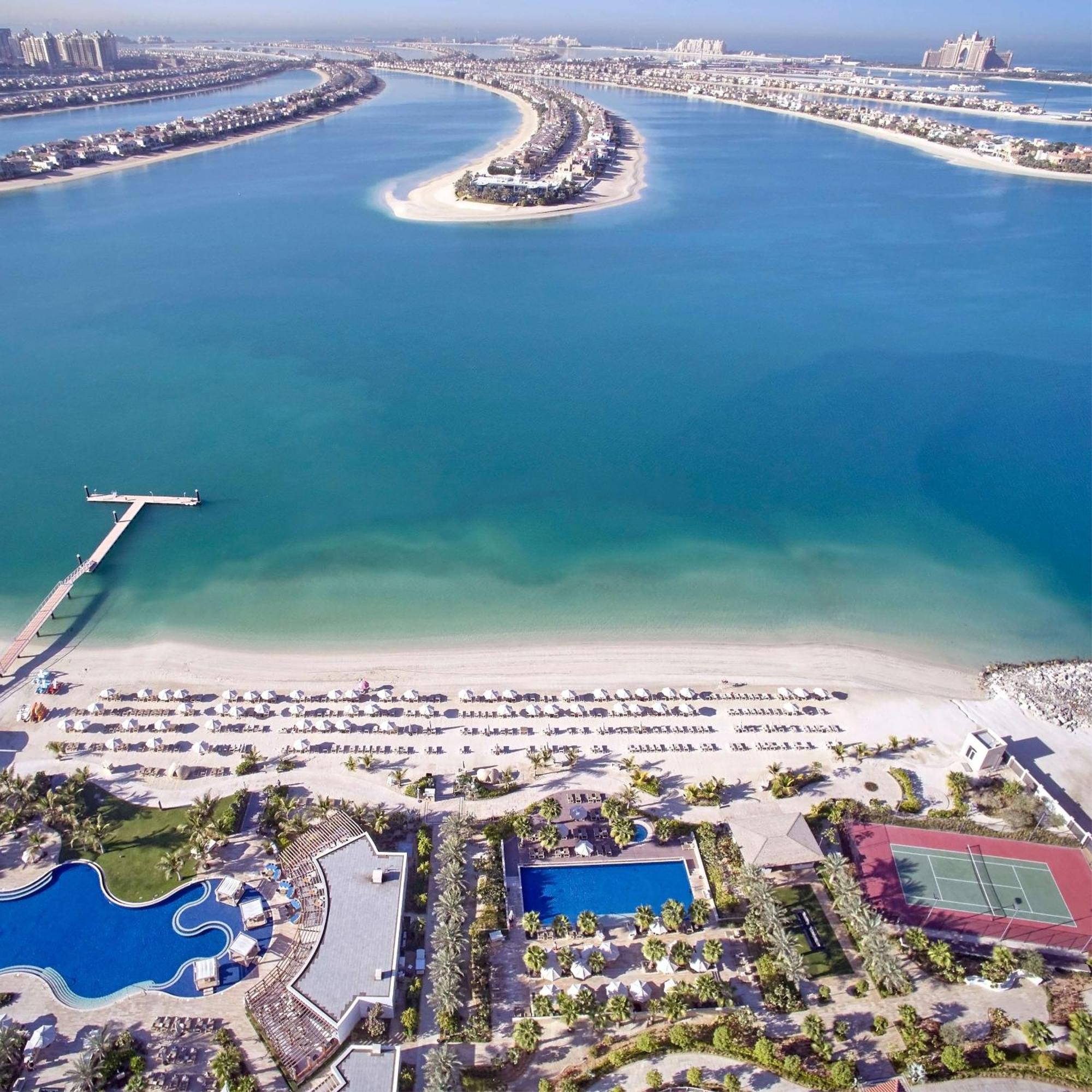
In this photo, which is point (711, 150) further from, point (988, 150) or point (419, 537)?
point (419, 537)

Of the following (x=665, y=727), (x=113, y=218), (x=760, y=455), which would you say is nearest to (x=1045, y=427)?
(x=760, y=455)

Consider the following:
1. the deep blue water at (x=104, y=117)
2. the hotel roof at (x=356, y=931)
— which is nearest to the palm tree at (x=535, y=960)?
the hotel roof at (x=356, y=931)

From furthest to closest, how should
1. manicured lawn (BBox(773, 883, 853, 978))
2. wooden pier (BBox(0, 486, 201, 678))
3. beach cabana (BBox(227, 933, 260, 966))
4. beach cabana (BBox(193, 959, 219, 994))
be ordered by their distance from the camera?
wooden pier (BBox(0, 486, 201, 678))
manicured lawn (BBox(773, 883, 853, 978))
beach cabana (BBox(227, 933, 260, 966))
beach cabana (BBox(193, 959, 219, 994))

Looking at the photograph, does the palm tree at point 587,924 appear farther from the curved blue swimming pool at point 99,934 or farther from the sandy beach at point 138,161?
the sandy beach at point 138,161

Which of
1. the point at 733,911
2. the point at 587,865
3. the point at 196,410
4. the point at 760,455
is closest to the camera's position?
the point at 733,911

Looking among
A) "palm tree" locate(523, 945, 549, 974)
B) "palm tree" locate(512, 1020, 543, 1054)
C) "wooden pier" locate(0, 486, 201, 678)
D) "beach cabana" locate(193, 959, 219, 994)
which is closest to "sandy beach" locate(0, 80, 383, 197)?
"wooden pier" locate(0, 486, 201, 678)

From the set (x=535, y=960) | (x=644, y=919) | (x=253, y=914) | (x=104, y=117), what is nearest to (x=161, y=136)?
(x=104, y=117)

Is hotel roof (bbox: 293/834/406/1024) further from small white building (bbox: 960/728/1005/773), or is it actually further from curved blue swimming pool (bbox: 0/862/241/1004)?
small white building (bbox: 960/728/1005/773)
